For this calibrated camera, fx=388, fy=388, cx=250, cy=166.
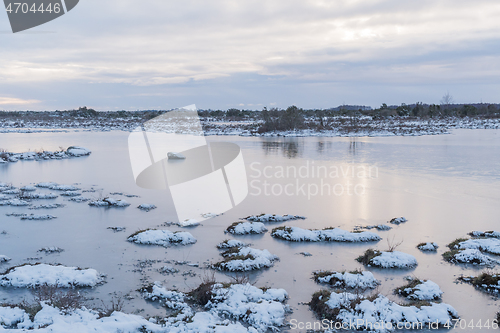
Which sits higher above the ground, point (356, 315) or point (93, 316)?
point (93, 316)

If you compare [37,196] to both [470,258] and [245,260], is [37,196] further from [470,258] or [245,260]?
[470,258]

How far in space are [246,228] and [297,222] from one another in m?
1.95

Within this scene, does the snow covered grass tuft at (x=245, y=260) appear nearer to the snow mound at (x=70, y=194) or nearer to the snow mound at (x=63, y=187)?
the snow mound at (x=70, y=194)

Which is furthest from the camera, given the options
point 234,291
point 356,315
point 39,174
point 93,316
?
point 39,174

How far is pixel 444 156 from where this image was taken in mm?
28422

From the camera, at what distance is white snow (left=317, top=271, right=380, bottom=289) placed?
7652 mm

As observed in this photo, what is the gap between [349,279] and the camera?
7.77m

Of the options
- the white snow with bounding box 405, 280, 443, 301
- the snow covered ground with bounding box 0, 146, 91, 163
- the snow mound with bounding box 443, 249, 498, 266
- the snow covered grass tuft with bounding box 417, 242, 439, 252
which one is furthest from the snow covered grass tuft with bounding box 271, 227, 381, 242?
the snow covered ground with bounding box 0, 146, 91, 163

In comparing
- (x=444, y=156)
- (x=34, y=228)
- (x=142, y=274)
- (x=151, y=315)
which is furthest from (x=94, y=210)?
(x=444, y=156)

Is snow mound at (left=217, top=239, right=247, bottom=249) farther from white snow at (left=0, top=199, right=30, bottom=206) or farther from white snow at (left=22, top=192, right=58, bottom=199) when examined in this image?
white snow at (left=22, top=192, right=58, bottom=199)

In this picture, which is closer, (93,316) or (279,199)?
(93,316)

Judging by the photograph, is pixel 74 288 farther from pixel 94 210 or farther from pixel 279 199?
pixel 279 199

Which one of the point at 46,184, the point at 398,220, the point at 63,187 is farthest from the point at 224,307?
the point at 46,184

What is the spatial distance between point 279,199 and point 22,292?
10322 millimetres
